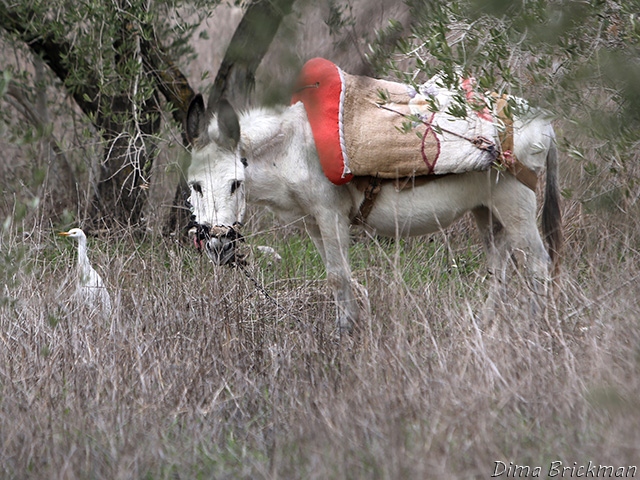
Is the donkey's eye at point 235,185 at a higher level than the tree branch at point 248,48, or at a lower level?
lower

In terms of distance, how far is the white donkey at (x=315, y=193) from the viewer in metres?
4.94

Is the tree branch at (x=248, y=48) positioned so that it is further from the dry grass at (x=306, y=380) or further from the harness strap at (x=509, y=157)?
the harness strap at (x=509, y=157)

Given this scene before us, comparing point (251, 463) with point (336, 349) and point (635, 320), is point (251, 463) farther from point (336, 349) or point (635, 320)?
point (635, 320)

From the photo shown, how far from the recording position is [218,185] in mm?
4922

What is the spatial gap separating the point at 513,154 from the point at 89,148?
397cm

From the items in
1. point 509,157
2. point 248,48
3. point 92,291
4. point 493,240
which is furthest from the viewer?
point 493,240

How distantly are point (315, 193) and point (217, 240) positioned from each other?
67cm

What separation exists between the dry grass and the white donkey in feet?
0.86

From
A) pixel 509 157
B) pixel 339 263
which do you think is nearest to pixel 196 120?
pixel 339 263

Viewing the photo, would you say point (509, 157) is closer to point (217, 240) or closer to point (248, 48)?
point (217, 240)

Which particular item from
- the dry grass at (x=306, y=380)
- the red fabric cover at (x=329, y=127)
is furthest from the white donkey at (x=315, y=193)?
the dry grass at (x=306, y=380)

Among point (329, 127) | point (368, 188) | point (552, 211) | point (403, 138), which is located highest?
point (329, 127)

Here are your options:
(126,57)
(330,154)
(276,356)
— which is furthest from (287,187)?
(126,57)

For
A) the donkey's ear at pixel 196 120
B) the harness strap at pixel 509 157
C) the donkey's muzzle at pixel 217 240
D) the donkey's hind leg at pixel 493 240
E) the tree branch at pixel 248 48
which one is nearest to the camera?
the tree branch at pixel 248 48
